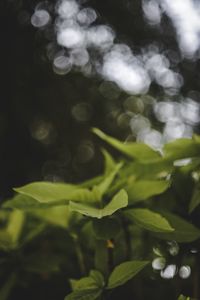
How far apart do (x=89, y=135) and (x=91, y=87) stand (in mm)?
444

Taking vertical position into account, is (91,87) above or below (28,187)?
below

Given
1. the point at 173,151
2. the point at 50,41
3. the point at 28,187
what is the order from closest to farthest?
the point at 28,187, the point at 173,151, the point at 50,41

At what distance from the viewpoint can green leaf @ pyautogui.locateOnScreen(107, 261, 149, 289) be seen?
24.5 inches

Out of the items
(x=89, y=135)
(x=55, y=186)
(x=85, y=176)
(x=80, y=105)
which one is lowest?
(x=85, y=176)

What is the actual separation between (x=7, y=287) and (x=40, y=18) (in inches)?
90.5

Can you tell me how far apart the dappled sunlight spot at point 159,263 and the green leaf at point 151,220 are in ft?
0.59

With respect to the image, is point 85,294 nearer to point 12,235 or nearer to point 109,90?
point 12,235

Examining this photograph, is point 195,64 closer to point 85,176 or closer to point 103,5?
point 103,5

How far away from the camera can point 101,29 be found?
8.46ft

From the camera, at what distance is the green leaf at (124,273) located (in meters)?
0.62

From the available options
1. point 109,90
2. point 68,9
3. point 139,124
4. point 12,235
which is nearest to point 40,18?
point 68,9

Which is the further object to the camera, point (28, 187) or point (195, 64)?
point (195, 64)

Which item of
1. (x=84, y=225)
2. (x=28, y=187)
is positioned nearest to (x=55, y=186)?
(x=28, y=187)

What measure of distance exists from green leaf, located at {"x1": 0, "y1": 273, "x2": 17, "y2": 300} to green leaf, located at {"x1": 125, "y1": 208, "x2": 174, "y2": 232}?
0.40 metres
